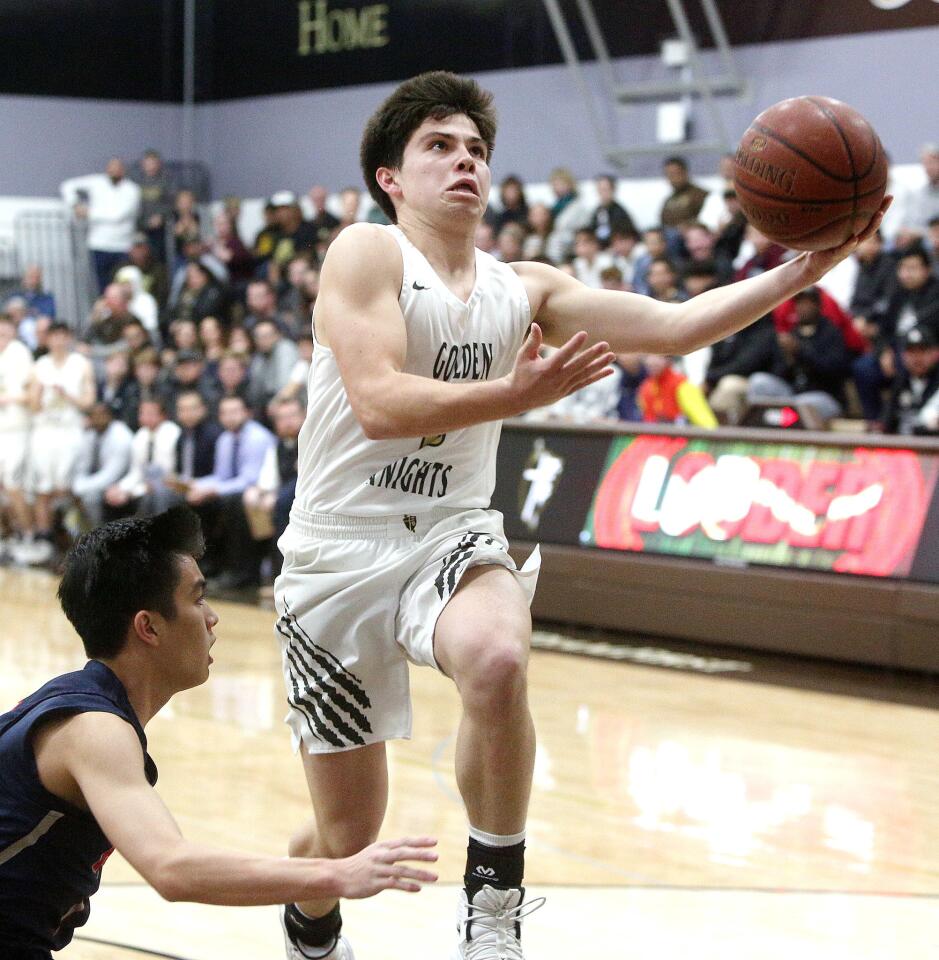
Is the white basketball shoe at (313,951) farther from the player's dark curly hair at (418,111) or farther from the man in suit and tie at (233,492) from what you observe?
the man in suit and tie at (233,492)

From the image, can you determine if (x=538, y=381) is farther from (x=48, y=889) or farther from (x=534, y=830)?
(x=534, y=830)

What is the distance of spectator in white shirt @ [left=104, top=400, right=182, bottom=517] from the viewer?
450 inches

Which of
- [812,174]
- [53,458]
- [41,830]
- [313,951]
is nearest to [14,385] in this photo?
[53,458]

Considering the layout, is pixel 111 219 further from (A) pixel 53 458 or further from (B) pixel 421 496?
(B) pixel 421 496

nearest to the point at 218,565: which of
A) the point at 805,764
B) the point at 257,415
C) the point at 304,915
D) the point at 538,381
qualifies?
the point at 257,415

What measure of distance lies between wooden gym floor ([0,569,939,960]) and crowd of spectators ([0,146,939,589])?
204 cm

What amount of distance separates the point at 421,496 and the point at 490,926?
2.96 ft

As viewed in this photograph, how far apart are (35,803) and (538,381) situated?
3.64 feet

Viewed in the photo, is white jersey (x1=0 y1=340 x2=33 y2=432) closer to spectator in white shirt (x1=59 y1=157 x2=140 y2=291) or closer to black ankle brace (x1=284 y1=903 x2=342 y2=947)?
spectator in white shirt (x1=59 y1=157 x2=140 y2=291)

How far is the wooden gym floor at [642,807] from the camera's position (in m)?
4.14

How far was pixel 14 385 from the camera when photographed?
42.8 ft

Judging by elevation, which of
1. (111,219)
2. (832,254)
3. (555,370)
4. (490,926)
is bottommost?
(111,219)

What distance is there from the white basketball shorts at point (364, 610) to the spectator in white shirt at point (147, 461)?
26.4ft

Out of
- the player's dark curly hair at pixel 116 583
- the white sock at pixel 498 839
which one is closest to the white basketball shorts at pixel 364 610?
the white sock at pixel 498 839
